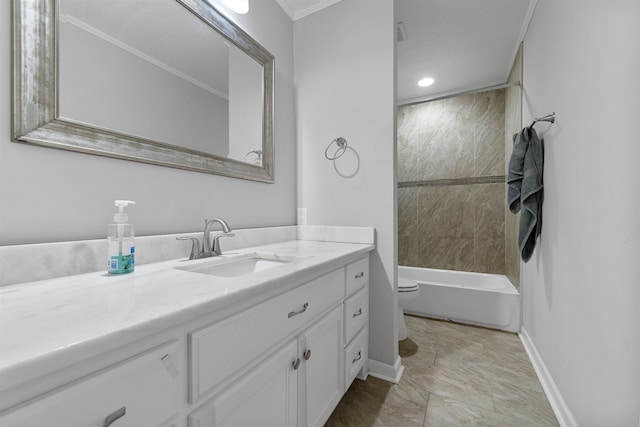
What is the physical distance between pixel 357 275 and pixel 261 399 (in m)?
0.77

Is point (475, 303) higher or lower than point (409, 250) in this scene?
lower

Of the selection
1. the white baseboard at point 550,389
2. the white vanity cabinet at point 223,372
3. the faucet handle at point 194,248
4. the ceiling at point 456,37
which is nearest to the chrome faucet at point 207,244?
the faucet handle at point 194,248

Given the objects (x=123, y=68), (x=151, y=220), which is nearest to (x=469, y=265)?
(x=151, y=220)

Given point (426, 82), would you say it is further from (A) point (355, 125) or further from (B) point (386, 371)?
(B) point (386, 371)

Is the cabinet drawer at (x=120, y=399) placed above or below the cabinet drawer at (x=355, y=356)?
above

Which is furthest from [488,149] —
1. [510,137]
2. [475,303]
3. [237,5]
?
[237,5]

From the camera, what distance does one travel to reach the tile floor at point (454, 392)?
130cm

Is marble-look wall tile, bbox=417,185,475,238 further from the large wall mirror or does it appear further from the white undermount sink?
the white undermount sink

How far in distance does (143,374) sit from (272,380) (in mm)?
425

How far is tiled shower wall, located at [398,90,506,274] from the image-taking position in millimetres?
2922

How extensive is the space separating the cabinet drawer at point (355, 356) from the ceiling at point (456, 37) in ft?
6.66

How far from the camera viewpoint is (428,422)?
128 centimetres

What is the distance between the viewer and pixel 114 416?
17.1 inches

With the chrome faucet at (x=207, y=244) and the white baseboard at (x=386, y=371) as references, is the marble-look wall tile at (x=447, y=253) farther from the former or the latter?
the chrome faucet at (x=207, y=244)
